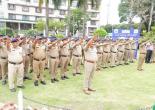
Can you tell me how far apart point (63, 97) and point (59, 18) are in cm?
6623

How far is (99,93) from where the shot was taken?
11281 mm

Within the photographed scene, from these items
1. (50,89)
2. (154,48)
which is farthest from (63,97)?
(154,48)

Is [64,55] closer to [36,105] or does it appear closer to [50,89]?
[50,89]

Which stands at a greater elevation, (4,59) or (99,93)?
(4,59)

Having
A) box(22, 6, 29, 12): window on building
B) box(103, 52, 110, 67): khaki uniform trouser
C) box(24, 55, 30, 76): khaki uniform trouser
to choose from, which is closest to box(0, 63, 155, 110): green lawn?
box(24, 55, 30, 76): khaki uniform trouser

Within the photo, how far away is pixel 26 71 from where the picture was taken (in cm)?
1327

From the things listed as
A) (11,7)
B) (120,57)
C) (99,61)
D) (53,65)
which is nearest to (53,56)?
(53,65)

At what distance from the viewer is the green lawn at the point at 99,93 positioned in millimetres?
9812

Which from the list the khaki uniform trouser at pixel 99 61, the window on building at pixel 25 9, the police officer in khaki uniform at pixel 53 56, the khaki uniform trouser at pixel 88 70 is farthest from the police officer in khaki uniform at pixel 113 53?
the window on building at pixel 25 9

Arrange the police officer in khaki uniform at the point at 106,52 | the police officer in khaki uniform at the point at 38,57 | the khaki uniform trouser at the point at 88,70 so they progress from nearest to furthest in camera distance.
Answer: the khaki uniform trouser at the point at 88,70
the police officer in khaki uniform at the point at 38,57
the police officer in khaki uniform at the point at 106,52

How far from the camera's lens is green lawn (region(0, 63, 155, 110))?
9812mm

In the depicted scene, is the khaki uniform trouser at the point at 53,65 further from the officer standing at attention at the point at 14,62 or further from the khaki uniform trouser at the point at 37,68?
the officer standing at attention at the point at 14,62

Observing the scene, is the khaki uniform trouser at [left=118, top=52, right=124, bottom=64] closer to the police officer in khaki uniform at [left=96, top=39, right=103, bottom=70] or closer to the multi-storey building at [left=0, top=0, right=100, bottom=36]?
the police officer in khaki uniform at [left=96, top=39, right=103, bottom=70]

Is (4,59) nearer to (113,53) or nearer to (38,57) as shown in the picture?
(38,57)
